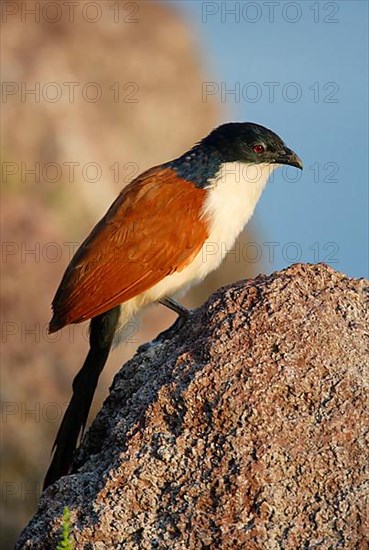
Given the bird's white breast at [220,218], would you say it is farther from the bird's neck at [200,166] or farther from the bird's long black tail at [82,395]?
the bird's long black tail at [82,395]

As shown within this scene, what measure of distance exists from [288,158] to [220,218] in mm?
475

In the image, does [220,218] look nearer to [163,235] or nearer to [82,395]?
[163,235]

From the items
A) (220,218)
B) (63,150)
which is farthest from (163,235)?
(63,150)

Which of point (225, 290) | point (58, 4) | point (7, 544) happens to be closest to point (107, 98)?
point (58, 4)

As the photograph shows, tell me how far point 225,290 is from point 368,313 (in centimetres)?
50

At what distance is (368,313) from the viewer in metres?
4.62

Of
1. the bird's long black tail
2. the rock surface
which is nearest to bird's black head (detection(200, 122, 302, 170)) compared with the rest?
the bird's long black tail

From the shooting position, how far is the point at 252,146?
669 cm

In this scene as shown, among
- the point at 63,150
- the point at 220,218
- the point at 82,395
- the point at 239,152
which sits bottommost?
the point at 82,395

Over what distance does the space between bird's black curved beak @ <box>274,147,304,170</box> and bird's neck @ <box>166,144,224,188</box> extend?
0.29 m

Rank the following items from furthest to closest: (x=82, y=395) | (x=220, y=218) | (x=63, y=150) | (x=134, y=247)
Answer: (x=63, y=150)
(x=220, y=218)
(x=134, y=247)
(x=82, y=395)

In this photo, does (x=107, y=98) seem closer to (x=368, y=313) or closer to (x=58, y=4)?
(x=58, y=4)

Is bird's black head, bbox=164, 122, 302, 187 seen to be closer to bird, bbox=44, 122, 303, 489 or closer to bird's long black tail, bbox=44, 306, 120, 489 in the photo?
bird, bbox=44, 122, 303, 489

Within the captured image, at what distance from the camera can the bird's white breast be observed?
256 inches
